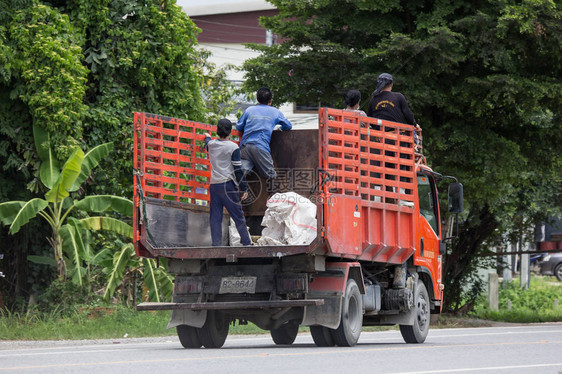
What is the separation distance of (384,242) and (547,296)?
23635 mm

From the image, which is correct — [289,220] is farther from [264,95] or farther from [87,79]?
[87,79]

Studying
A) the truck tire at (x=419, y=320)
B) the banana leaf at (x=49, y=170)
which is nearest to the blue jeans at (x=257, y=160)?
the truck tire at (x=419, y=320)

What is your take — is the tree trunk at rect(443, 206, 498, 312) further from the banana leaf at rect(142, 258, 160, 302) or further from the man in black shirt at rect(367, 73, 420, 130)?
the man in black shirt at rect(367, 73, 420, 130)

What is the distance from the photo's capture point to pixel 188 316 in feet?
42.0

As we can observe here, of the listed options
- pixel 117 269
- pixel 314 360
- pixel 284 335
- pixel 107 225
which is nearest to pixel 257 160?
pixel 284 335

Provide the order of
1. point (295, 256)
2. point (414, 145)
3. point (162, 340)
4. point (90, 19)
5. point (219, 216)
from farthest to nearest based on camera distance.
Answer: point (90, 19) < point (162, 340) < point (414, 145) < point (219, 216) < point (295, 256)

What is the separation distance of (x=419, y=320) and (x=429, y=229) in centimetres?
134

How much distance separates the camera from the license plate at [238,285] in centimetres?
1243

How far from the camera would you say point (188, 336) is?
1308 centimetres

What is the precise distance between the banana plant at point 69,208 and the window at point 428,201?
5.44 meters

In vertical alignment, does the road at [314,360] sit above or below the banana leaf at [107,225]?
below

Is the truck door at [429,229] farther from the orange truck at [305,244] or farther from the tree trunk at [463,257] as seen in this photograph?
the tree trunk at [463,257]

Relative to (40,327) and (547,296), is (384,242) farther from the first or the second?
(547,296)

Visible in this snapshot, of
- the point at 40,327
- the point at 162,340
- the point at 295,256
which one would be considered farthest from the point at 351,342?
the point at 40,327
